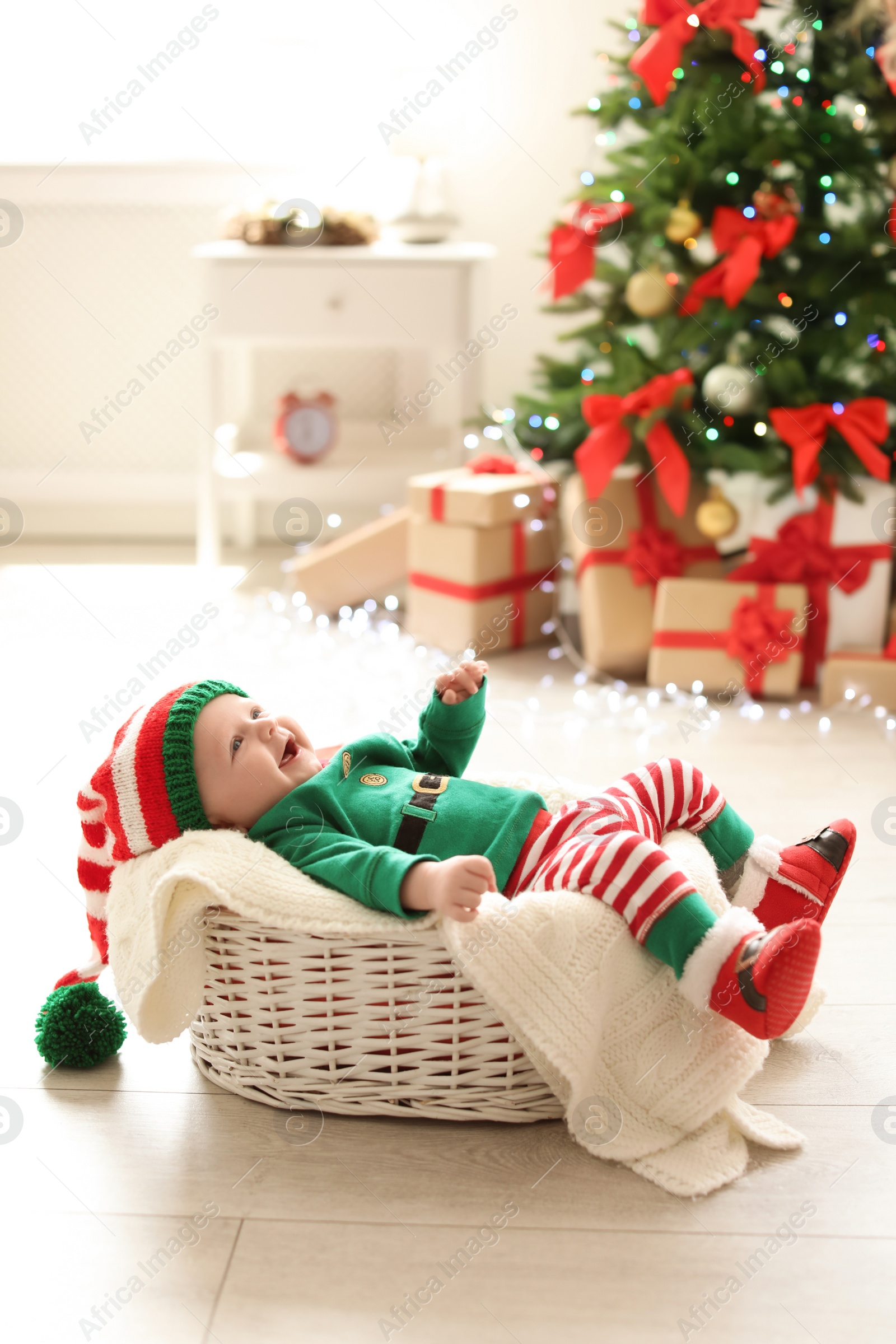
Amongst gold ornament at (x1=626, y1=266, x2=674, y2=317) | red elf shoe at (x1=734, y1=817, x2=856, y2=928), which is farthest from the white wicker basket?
gold ornament at (x1=626, y1=266, x2=674, y2=317)

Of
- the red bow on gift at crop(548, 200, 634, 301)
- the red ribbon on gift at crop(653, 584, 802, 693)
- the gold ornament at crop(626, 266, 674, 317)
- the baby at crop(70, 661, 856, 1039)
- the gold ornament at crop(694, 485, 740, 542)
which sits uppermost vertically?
the red bow on gift at crop(548, 200, 634, 301)

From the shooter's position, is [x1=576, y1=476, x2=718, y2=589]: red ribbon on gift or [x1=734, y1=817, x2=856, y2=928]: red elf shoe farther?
[x1=576, y1=476, x2=718, y2=589]: red ribbon on gift

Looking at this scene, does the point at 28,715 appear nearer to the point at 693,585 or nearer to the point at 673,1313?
the point at 693,585

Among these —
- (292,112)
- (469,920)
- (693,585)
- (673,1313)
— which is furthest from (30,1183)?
(292,112)

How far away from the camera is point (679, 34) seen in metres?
2.06

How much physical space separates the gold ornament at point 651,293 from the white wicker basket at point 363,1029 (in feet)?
4.85

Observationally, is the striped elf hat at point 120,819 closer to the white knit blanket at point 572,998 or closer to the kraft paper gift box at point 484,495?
the white knit blanket at point 572,998

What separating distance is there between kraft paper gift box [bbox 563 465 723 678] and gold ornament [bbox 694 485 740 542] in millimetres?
63

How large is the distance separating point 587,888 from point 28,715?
1.36 metres

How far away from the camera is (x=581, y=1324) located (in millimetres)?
926

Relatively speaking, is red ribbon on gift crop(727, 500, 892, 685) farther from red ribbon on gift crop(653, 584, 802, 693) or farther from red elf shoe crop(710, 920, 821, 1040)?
red elf shoe crop(710, 920, 821, 1040)

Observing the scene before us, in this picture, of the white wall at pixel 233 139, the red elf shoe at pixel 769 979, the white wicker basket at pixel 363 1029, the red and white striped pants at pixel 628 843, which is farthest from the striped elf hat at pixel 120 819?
the white wall at pixel 233 139

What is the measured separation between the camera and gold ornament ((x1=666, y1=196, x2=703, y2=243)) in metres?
2.18

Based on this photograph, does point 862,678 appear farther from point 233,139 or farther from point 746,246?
point 233,139
